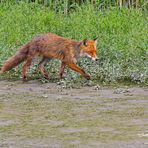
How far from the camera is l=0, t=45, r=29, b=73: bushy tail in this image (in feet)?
35.8

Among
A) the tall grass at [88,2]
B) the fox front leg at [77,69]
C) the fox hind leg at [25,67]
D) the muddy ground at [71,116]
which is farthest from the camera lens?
the tall grass at [88,2]

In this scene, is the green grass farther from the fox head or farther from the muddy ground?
the muddy ground

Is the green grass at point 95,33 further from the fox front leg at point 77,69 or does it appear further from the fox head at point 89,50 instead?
the fox head at point 89,50

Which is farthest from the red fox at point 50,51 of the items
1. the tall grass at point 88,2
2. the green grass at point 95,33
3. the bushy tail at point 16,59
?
the tall grass at point 88,2

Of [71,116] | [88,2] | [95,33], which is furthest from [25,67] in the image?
[88,2]

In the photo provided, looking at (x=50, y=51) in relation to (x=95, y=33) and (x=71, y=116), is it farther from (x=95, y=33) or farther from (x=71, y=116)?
(x=71, y=116)

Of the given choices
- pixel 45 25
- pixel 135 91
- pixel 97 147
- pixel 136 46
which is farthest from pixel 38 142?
pixel 45 25

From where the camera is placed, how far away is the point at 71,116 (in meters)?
8.01

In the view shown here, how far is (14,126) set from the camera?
7457mm

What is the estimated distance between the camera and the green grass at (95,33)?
35.6 ft

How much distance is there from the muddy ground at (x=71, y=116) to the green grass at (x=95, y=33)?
27.1 inches

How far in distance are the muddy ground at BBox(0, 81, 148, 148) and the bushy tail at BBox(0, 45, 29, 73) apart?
0.33 meters

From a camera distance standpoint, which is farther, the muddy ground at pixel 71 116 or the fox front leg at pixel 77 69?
the fox front leg at pixel 77 69

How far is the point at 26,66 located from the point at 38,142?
427 centimetres
